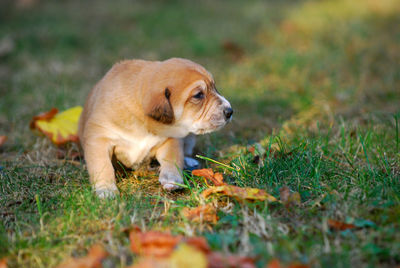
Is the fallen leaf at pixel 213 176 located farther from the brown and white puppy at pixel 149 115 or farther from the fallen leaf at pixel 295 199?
the fallen leaf at pixel 295 199

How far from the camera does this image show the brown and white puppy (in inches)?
133

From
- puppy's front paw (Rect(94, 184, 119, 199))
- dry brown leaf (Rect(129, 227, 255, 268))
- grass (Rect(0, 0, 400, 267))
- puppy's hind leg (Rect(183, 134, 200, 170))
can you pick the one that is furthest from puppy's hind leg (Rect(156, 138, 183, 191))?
dry brown leaf (Rect(129, 227, 255, 268))

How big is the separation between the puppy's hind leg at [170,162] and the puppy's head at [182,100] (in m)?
0.14

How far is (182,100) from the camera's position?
3396 mm

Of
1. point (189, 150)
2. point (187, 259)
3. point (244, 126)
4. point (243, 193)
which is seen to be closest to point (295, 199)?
point (243, 193)

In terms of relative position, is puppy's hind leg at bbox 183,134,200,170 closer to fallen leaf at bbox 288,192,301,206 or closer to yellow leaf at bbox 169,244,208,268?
fallen leaf at bbox 288,192,301,206

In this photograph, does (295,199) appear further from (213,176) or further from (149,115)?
(149,115)

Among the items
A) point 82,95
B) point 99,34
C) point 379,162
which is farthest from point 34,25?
point 379,162

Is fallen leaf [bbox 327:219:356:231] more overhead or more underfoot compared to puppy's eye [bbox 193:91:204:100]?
more underfoot

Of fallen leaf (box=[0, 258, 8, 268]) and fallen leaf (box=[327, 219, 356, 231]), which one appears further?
fallen leaf (box=[327, 219, 356, 231])

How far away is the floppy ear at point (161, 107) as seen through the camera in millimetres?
3324

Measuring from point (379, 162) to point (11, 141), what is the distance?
3969mm

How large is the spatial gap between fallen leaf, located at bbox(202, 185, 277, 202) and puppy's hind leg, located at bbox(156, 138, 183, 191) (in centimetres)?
50

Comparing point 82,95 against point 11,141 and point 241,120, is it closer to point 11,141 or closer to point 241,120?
point 11,141
